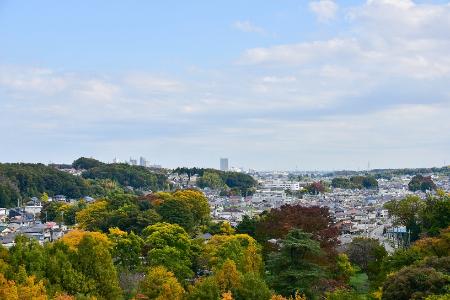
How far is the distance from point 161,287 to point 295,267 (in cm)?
446

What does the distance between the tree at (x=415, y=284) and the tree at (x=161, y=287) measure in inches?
221

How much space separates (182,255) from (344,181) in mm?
104457

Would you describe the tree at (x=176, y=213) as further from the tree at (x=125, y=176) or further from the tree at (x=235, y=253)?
the tree at (x=125, y=176)

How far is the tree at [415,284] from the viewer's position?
15.2 meters

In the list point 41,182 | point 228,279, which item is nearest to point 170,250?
point 228,279

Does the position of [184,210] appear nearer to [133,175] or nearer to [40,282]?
[40,282]

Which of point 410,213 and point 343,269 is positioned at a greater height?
point 410,213

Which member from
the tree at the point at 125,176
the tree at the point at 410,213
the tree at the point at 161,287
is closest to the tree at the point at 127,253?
the tree at the point at 161,287

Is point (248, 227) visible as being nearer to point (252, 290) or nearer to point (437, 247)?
point (437, 247)

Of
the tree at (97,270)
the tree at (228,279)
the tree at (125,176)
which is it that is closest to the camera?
the tree at (228,279)

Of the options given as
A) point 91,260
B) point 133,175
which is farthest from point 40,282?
point 133,175

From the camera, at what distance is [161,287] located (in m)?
17.5

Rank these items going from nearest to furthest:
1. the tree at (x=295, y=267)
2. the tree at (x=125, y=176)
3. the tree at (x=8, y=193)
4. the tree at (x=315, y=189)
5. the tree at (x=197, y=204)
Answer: the tree at (x=295, y=267) < the tree at (x=197, y=204) < the tree at (x=8, y=193) < the tree at (x=125, y=176) < the tree at (x=315, y=189)

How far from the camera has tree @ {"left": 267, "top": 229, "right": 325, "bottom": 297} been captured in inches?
749
